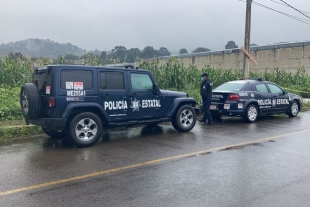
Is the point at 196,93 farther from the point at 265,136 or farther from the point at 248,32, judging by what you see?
the point at 265,136

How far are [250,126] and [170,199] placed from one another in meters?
7.33

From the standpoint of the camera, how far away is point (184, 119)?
10.3 metres

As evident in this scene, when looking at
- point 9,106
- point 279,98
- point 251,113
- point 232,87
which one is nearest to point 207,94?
point 232,87

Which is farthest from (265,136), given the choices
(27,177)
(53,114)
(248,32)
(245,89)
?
(248,32)

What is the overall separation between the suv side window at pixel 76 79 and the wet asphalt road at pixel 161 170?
1.41 metres

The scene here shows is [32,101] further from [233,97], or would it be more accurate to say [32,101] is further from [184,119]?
[233,97]

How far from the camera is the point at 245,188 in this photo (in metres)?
5.36

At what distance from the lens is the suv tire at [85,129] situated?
809cm

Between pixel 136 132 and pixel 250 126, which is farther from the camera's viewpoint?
pixel 250 126

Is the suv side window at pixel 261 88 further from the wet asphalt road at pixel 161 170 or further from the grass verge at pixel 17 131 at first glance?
the grass verge at pixel 17 131

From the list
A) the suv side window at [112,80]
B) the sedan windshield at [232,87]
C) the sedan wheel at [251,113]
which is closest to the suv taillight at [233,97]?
the sedan windshield at [232,87]

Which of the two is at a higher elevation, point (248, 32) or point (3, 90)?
point (248, 32)

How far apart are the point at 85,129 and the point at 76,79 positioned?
1.16m

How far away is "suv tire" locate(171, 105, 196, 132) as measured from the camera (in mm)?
10133
